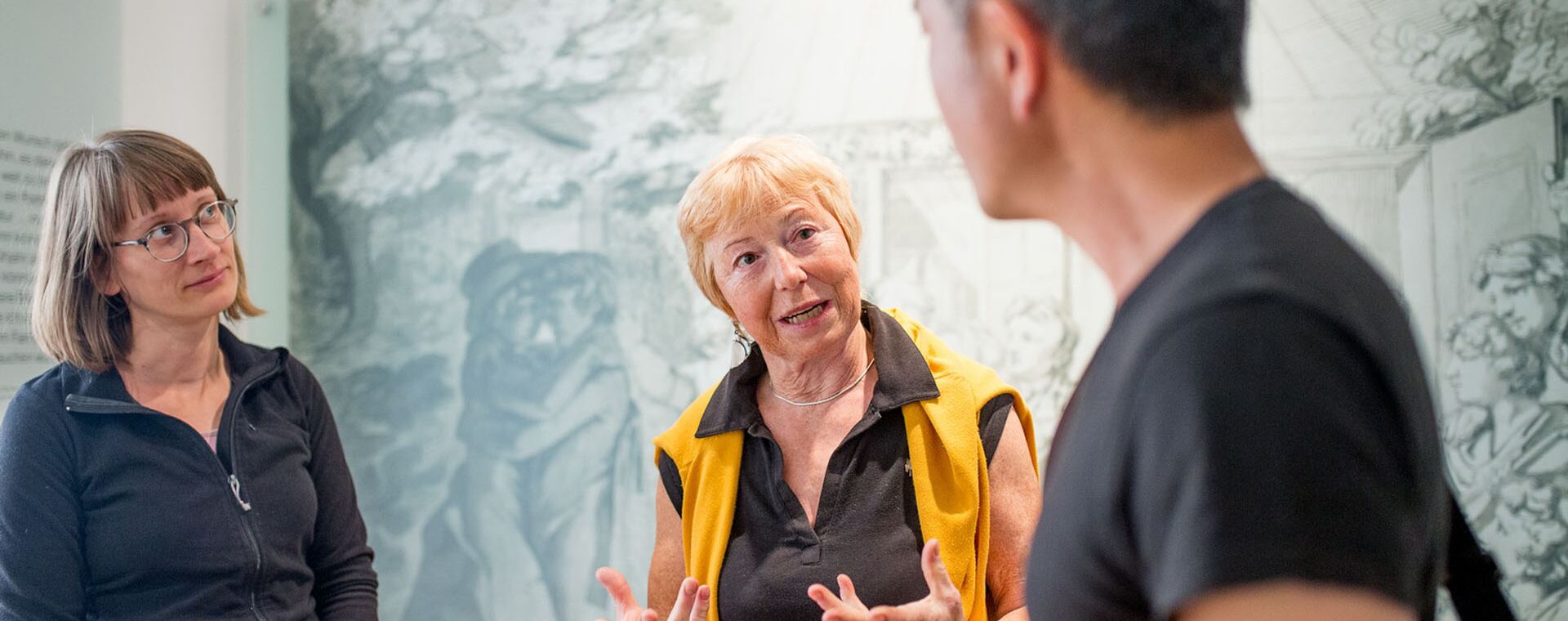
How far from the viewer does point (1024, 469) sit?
70.7 inches

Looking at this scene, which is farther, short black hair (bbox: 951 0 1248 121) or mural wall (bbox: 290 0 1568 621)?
mural wall (bbox: 290 0 1568 621)

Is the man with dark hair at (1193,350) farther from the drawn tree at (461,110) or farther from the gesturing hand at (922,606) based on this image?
the drawn tree at (461,110)

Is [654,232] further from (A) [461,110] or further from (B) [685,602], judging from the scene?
(B) [685,602]

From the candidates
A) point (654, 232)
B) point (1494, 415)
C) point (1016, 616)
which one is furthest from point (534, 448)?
point (1494, 415)

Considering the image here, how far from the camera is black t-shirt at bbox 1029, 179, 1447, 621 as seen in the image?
505 mm

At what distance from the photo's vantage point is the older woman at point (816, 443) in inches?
68.6

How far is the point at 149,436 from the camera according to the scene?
6.15ft

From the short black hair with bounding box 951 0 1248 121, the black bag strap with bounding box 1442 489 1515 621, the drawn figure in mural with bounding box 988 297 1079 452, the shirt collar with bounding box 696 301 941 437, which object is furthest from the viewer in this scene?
the drawn figure in mural with bounding box 988 297 1079 452

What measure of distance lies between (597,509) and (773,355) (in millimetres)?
1356

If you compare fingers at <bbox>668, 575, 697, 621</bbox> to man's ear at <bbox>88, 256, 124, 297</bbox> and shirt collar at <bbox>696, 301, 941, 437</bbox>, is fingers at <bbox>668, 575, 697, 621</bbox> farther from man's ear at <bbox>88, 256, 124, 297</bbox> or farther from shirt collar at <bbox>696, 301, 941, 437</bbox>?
man's ear at <bbox>88, 256, 124, 297</bbox>

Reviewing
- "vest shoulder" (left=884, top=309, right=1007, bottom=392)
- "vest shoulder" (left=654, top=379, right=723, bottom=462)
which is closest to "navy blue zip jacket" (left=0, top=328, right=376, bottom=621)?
"vest shoulder" (left=654, top=379, right=723, bottom=462)

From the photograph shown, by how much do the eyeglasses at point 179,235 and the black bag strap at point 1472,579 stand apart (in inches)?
75.8

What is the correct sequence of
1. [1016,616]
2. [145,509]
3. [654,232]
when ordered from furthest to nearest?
[654,232] < [145,509] < [1016,616]

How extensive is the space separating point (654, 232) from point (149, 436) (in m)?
1.45
